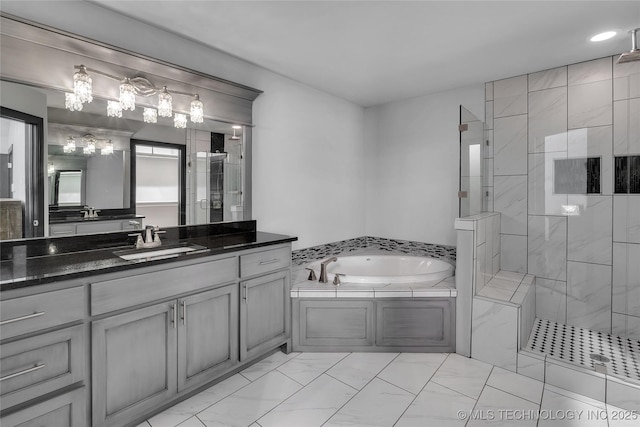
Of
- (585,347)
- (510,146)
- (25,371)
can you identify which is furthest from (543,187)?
(25,371)

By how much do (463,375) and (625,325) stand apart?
1.59m

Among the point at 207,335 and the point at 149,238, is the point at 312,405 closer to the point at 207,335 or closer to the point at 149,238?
the point at 207,335

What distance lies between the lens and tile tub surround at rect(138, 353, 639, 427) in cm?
182

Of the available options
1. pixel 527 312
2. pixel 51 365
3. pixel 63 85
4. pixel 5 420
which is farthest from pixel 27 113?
pixel 527 312

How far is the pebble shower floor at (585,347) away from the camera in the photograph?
2193 millimetres

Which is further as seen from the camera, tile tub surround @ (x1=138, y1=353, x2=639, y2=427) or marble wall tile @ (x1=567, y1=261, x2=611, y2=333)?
marble wall tile @ (x1=567, y1=261, x2=611, y2=333)

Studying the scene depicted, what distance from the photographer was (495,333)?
2414 mm

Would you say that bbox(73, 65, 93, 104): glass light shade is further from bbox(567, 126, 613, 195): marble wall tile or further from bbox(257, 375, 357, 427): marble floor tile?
bbox(567, 126, 613, 195): marble wall tile

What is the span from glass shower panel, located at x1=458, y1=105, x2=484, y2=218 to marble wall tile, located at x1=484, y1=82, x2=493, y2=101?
33 cm

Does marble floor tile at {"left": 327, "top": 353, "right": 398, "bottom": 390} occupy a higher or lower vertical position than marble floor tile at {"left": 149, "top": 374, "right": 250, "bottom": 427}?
higher

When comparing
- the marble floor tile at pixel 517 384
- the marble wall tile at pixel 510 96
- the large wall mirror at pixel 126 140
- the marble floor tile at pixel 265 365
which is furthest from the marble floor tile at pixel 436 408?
the marble wall tile at pixel 510 96

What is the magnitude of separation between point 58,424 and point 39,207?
1135mm

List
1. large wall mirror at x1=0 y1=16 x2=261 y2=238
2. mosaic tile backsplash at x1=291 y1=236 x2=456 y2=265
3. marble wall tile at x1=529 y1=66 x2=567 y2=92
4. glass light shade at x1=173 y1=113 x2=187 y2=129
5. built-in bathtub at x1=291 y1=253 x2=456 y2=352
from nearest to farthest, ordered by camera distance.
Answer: large wall mirror at x1=0 y1=16 x2=261 y2=238, glass light shade at x1=173 y1=113 x2=187 y2=129, built-in bathtub at x1=291 y1=253 x2=456 y2=352, marble wall tile at x1=529 y1=66 x2=567 y2=92, mosaic tile backsplash at x1=291 y1=236 x2=456 y2=265

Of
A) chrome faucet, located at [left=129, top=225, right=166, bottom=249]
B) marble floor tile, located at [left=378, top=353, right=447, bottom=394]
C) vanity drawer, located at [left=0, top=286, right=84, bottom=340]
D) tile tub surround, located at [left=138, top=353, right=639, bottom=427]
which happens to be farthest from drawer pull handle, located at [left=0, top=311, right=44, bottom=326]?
marble floor tile, located at [left=378, top=353, right=447, bottom=394]
